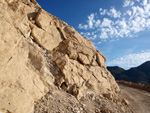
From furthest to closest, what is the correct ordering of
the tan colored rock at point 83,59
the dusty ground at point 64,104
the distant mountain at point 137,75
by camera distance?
the distant mountain at point 137,75
the tan colored rock at point 83,59
the dusty ground at point 64,104

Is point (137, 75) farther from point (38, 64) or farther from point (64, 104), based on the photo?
point (38, 64)

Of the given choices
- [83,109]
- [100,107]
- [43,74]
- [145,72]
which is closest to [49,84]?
[43,74]

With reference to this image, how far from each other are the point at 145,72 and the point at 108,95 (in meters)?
86.6

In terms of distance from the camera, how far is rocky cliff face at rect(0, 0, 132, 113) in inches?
246

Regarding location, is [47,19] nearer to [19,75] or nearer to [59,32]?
[59,32]

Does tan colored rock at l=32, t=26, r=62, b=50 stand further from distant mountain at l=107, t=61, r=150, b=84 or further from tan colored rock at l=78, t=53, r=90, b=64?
distant mountain at l=107, t=61, r=150, b=84

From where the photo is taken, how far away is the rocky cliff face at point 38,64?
625cm

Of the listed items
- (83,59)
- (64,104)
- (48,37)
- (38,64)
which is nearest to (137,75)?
(83,59)

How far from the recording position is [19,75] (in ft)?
22.6

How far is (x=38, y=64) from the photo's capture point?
30.5 feet

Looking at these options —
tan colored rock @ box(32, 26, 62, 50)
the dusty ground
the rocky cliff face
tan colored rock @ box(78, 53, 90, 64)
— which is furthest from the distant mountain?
tan colored rock @ box(32, 26, 62, 50)

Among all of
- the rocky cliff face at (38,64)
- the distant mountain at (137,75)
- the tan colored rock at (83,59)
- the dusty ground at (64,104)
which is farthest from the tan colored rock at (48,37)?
the distant mountain at (137,75)

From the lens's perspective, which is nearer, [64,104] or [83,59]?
[64,104]

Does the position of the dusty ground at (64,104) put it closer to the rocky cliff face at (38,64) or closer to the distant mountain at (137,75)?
the rocky cliff face at (38,64)
